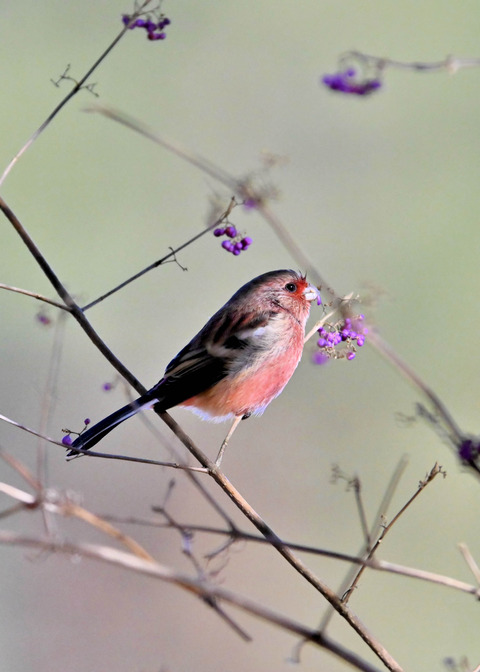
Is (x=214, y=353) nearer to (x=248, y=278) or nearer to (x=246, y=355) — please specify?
(x=246, y=355)

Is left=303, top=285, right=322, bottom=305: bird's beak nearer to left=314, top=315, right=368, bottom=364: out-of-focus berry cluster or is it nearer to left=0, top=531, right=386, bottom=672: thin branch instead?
left=314, top=315, right=368, bottom=364: out-of-focus berry cluster

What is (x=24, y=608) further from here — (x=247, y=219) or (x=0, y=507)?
(x=247, y=219)

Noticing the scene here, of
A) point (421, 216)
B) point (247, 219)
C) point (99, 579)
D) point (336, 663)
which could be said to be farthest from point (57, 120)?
point (336, 663)

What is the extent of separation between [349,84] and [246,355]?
253 cm

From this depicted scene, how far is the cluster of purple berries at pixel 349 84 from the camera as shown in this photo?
1.84 meters

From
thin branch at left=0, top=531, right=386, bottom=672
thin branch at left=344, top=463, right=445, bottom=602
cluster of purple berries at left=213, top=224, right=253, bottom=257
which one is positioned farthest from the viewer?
cluster of purple berries at left=213, top=224, right=253, bottom=257

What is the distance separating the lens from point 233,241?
3123 mm

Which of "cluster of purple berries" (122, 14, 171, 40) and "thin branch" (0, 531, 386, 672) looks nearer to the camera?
"thin branch" (0, 531, 386, 672)

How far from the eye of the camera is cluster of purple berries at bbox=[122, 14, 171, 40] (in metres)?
2.81

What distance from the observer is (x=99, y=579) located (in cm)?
705

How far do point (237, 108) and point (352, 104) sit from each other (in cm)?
149

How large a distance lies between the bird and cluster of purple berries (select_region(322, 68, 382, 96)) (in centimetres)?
223

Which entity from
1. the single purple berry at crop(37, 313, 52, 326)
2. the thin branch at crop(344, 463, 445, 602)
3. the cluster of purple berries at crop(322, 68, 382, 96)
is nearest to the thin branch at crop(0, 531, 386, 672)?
the thin branch at crop(344, 463, 445, 602)

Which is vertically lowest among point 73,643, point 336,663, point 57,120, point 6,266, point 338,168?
point 336,663
